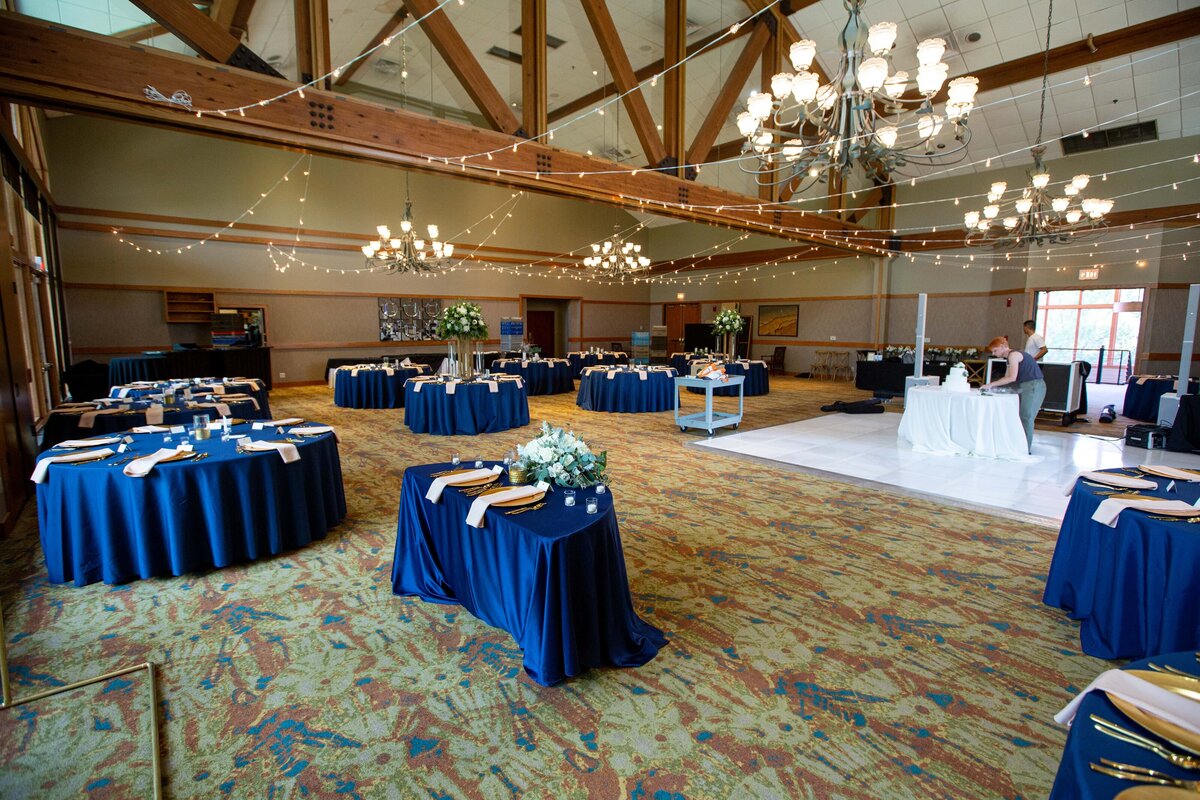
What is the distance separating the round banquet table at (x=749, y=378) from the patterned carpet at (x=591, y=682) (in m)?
7.81

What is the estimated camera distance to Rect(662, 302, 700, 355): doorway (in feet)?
62.6

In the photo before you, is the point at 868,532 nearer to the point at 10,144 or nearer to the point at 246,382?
the point at 246,382

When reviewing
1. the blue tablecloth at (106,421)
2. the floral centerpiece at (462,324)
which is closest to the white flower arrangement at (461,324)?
the floral centerpiece at (462,324)

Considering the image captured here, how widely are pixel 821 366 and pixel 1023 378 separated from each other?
32.8 feet

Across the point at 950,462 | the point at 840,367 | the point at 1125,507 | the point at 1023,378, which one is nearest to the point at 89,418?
the point at 1125,507

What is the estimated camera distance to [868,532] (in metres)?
3.93

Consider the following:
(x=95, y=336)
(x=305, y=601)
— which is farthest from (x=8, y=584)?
(x=95, y=336)

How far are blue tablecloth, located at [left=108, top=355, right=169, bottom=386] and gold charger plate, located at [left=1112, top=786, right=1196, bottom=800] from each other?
475 inches

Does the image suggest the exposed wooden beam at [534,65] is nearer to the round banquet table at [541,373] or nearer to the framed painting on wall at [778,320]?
the round banquet table at [541,373]

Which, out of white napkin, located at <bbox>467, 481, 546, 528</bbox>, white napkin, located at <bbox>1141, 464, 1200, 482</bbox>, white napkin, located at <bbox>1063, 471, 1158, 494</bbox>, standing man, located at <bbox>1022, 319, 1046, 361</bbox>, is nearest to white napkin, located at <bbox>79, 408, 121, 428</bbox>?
white napkin, located at <bbox>467, 481, 546, 528</bbox>

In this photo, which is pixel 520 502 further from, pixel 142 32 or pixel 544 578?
pixel 142 32

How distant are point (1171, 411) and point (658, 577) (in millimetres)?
7642

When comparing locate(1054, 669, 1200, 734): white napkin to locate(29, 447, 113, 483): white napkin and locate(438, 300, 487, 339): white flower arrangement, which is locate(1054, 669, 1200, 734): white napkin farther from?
locate(438, 300, 487, 339): white flower arrangement

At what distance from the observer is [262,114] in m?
4.97
